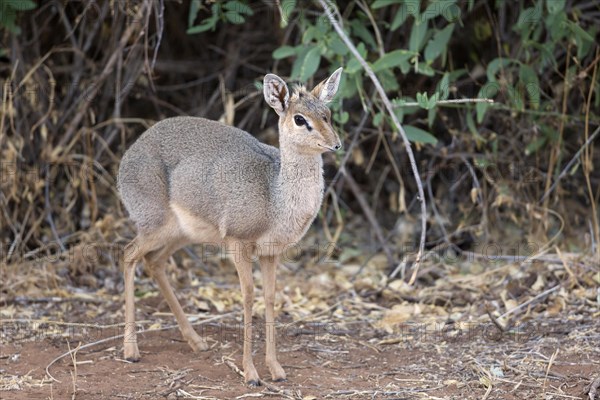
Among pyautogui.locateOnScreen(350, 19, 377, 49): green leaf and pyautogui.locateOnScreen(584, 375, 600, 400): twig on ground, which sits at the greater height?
pyautogui.locateOnScreen(350, 19, 377, 49): green leaf

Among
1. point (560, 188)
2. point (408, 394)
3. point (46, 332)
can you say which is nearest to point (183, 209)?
point (46, 332)

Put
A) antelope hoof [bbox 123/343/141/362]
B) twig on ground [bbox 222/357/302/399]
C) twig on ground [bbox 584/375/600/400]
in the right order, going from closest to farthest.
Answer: twig on ground [bbox 584/375/600/400] < twig on ground [bbox 222/357/302/399] < antelope hoof [bbox 123/343/141/362]

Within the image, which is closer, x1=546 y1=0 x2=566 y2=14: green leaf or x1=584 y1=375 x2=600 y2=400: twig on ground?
x1=584 y1=375 x2=600 y2=400: twig on ground

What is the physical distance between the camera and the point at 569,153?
24.8ft

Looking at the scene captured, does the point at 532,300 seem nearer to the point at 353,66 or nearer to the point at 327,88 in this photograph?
the point at 353,66

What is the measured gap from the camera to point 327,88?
16.6 feet

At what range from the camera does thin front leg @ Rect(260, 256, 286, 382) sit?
4938mm

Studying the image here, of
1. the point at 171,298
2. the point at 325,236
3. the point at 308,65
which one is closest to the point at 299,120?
the point at 171,298

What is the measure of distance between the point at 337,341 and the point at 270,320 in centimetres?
76

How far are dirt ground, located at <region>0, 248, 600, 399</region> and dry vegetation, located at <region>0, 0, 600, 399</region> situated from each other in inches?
0.7

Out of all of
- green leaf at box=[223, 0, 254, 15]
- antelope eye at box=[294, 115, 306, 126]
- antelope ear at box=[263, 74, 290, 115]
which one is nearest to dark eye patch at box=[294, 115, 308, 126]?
antelope eye at box=[294, 115, 306, 126]

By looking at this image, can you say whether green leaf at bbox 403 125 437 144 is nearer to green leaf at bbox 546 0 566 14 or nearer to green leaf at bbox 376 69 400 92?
green leaf at bbox 376 69 400 92

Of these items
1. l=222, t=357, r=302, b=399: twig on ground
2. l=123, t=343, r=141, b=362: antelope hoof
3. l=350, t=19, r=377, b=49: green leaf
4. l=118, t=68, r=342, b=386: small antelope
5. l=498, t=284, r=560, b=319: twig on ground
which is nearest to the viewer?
l=222, t=357, r=302, b=399: twig on ground

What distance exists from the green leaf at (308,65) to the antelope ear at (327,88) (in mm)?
1118
